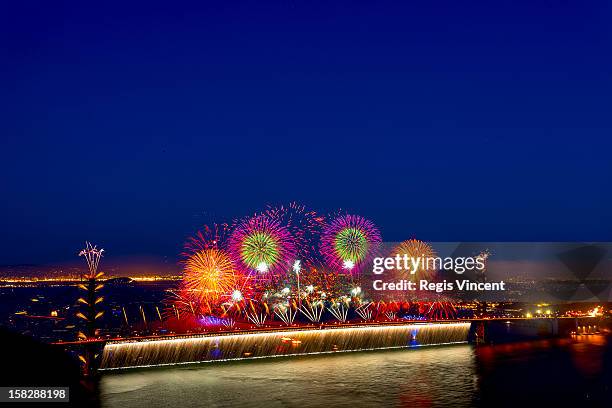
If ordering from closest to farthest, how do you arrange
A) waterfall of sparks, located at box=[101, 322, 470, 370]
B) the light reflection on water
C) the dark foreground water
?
the light reflection on water
the dark foreground water
waterfall of sparks, located at box=[101, 322, 470, 370]

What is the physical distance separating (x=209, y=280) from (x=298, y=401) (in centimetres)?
2002

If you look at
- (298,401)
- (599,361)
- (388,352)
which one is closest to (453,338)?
(388,352)

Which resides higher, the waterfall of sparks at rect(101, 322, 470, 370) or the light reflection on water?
the waterfall of sparks at rect(101, 322, 470, 370)

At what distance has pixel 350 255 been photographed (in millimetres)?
74750

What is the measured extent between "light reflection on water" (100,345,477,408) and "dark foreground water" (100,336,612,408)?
0.09 m

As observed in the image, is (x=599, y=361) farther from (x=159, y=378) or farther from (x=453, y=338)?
(x=159, y=378)

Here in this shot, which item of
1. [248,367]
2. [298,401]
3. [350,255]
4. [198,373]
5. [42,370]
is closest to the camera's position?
[42,370]

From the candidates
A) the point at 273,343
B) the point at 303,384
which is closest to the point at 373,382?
the point at 303,384

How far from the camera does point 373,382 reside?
6019cm

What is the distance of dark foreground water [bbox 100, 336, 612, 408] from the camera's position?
53062 millimetres

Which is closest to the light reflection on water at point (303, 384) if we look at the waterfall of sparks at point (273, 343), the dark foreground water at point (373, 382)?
the dark foreground water at point (373, 382)

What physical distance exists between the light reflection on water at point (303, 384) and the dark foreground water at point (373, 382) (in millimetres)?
87

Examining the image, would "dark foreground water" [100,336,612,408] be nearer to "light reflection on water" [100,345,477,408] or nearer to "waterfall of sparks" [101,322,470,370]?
"light reflection on water" [100,345,477,408]

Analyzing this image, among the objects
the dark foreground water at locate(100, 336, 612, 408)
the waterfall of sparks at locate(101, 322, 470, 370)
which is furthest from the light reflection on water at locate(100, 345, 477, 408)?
the waterfall of sparks at locate(101, 322, 470, 370)
